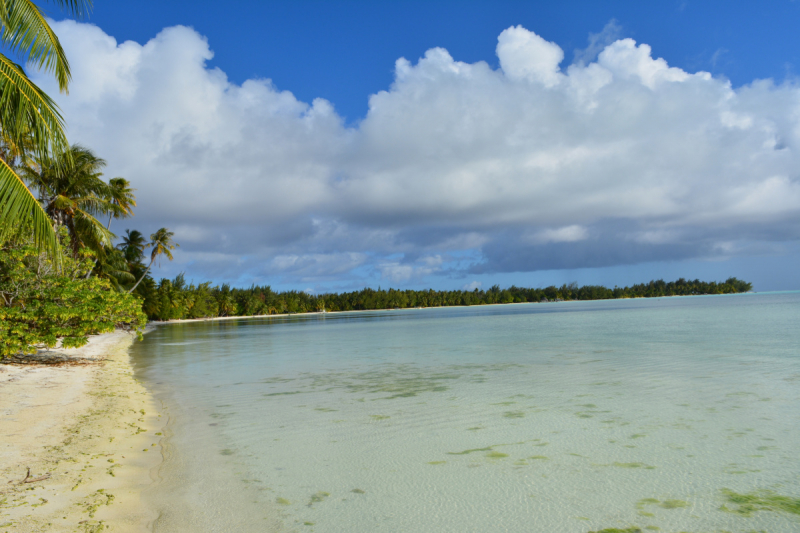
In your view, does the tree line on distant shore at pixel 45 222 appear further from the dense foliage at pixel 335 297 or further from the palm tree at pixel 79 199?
the dense foliage at pixel 335 297

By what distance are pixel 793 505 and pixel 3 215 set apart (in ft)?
28.5

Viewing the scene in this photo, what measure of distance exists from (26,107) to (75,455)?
188 inches

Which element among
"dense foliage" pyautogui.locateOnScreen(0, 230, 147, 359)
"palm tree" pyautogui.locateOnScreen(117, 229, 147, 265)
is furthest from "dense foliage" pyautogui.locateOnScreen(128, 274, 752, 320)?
"dense foliage" pyautogui.locateOnScreen(0, 230, 147, 359)

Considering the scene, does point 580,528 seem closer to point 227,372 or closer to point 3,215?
point 3,215

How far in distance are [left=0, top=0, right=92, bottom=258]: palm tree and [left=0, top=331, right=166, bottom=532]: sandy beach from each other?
2.31 metres

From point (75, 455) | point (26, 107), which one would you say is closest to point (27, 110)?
point (26, 107)

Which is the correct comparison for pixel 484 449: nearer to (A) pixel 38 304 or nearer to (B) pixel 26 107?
(B) pixel 26 107

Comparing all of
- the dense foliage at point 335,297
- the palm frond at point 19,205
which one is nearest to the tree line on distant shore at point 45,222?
the palm frond at point 19,205

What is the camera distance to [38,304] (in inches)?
456

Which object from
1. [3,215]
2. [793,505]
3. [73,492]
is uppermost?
[3,215]

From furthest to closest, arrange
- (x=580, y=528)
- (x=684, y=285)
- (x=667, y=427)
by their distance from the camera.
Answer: (x=684, y=285) < (x=667, y=427) < (x=580, y=528)

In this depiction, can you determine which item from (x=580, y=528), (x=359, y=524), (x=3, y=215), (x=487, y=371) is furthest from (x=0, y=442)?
(x=487, y=371)

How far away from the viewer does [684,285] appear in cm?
16725

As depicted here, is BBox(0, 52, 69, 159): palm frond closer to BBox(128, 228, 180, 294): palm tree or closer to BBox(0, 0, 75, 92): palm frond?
BBox(0, 0, 75, 92): palm frond
